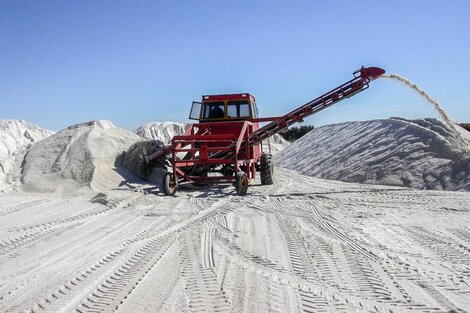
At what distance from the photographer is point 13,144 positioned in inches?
578

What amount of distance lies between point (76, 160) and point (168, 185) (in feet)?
10.5

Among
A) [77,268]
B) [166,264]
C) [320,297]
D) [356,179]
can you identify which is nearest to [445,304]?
[320,297]

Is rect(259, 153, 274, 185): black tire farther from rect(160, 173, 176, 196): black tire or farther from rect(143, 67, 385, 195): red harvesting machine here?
rect(160, 173, 176, 196): black tire

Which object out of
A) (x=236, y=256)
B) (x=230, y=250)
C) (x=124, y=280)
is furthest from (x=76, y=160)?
(x=124, y=280)

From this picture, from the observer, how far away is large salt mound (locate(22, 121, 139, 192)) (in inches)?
471

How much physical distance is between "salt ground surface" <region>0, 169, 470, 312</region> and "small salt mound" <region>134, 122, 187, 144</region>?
24295 millimetres

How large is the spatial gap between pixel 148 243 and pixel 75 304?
2.20m

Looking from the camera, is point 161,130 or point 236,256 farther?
point 161,130

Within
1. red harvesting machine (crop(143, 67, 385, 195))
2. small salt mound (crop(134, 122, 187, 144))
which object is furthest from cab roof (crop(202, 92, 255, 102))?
small salt mound (crop(134, 122, 187, 144))

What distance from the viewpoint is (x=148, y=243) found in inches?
242

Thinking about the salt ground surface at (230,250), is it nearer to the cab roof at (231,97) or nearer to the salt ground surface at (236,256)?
the salt ground surface at (236,256)

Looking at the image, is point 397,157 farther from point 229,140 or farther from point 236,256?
point 236,256

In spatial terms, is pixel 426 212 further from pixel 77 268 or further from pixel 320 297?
pixel 77 268

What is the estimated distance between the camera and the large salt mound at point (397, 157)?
12.5 m
